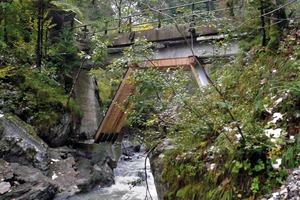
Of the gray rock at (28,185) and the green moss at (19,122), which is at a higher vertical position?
the green moss at (19,122)

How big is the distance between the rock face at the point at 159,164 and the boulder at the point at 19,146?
3.55 meters

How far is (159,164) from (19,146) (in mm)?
3964

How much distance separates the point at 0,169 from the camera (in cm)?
585

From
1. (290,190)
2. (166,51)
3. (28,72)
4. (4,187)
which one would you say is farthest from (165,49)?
(290,190)

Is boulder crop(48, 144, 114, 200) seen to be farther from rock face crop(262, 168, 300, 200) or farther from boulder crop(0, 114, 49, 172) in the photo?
rock face crop(262, 168, 300, 200)

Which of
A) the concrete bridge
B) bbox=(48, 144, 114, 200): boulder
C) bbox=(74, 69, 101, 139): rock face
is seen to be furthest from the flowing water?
bbox=(74, 69, 101, 139): rock face

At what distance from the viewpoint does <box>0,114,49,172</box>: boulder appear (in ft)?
21.0

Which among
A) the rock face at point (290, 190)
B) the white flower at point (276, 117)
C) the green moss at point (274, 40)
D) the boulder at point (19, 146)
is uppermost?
the green moss at point (274, 40)

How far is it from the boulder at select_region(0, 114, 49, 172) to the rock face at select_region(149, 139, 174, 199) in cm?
355

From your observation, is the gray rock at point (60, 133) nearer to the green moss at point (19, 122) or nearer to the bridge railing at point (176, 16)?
the green moss at point (19, 122)

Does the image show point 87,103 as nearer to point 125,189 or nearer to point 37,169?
point 125,189

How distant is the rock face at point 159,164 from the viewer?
155 inches

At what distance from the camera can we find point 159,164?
4113 mm

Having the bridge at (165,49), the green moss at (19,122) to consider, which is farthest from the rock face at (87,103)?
the green moss at (19,122)
